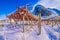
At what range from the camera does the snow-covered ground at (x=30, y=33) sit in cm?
182

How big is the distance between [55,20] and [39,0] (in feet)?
0.98

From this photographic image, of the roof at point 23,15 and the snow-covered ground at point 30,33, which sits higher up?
the roof at point 23,15

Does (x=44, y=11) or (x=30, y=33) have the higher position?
(x=44, y=11)

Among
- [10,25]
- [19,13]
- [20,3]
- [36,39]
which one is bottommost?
[36,39]

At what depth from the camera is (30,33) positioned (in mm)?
1846

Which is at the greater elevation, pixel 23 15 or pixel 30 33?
pixel 23 15

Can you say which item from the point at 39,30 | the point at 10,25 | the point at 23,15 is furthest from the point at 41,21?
the point at 10,25

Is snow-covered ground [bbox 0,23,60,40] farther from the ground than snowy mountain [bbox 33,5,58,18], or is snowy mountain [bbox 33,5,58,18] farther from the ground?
snowy mountain [bbox 33,5,58,18]

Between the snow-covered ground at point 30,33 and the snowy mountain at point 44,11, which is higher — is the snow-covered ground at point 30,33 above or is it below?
below

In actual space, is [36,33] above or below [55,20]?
below

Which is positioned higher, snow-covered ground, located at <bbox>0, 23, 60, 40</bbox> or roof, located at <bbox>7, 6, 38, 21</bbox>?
roof, located at <bbox>7, 6, 38, 21</bbox>

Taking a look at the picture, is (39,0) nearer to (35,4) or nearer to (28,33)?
(35,4)

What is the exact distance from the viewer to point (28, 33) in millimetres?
1841

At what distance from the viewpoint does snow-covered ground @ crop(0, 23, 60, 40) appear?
1823 millimetres
